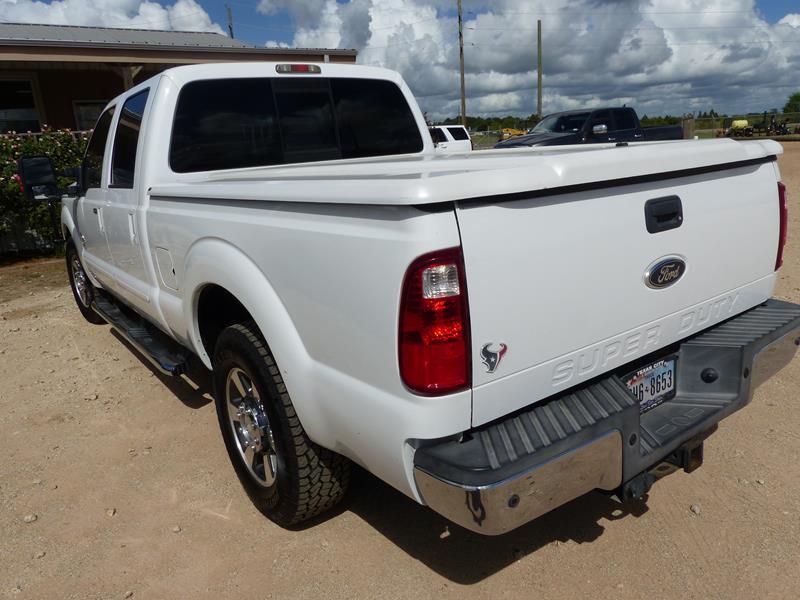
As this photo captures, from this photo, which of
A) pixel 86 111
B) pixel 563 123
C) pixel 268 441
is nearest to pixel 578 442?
pixel 268 441

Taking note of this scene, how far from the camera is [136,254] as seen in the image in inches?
147

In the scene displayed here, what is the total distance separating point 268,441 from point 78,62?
1394 cm

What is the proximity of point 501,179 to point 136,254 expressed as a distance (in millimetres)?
2721

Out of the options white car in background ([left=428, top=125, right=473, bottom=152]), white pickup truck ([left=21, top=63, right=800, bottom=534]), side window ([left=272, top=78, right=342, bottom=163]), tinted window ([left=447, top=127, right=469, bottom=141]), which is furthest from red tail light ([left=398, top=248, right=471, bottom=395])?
tinted window ([left=447, top=127, right=469, bottom=141])

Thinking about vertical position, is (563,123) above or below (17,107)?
below

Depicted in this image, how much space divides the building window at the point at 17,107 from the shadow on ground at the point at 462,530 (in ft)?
53.3

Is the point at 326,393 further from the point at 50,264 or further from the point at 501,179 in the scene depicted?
the point at 50,264

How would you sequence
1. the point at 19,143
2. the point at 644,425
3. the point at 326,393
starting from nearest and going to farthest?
the point at 326,393 < the point at 644,425 < the point at 19,143

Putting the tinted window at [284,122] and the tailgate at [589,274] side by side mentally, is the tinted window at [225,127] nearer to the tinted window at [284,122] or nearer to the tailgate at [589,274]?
the tinted window at [284,122]

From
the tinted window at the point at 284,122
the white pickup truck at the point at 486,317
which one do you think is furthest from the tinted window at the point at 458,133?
the white pickup truck at the point at 486,317

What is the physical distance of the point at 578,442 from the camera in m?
1.93

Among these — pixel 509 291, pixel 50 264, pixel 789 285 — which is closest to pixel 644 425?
pixel 509 291

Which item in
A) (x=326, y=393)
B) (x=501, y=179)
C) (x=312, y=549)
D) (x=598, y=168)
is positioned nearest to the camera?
(x=501, y=179)

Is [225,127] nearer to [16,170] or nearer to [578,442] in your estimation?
[578,442]
